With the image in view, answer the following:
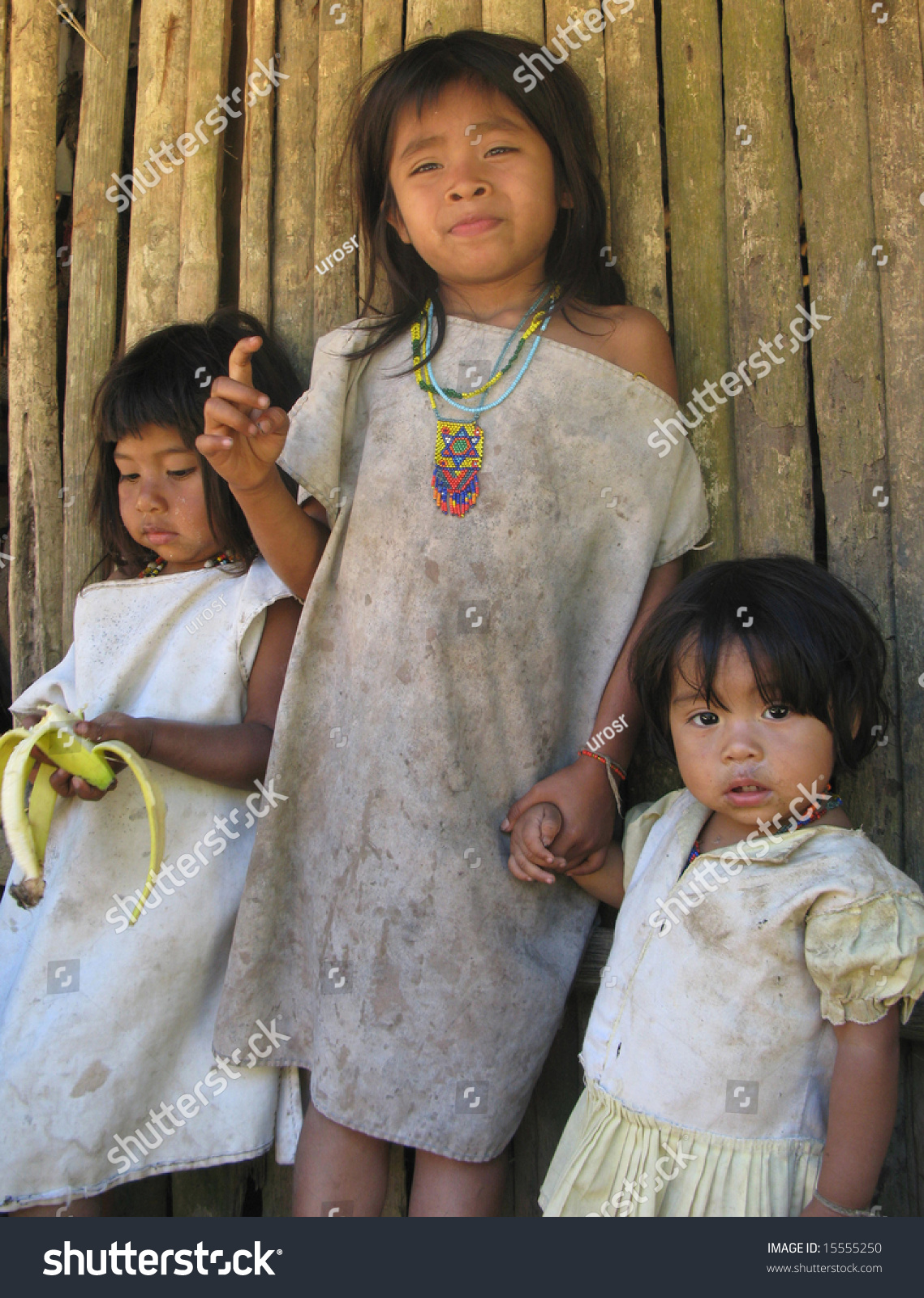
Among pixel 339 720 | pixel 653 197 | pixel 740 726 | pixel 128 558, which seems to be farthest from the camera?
pixel 128 558

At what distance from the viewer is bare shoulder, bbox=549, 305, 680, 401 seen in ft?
6.04

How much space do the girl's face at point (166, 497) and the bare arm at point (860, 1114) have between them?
1398 millimetres

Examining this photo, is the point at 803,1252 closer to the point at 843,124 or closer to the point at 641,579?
the point at 641,579

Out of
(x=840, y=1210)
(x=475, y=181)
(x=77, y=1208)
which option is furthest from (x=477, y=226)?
(x=77, y=1208)

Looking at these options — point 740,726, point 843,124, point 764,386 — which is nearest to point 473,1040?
point 740,726

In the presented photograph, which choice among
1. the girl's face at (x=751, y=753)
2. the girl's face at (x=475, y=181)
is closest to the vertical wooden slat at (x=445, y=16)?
the girl's face at (x=475, y=181)

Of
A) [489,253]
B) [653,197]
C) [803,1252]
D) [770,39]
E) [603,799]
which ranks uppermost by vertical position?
[770,39]

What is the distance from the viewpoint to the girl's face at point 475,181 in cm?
179

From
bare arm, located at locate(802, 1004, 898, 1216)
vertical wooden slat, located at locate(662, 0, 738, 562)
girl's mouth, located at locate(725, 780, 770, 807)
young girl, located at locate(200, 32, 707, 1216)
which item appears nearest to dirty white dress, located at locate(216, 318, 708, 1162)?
young girl, located at locate(200, 32, 707, 1216)

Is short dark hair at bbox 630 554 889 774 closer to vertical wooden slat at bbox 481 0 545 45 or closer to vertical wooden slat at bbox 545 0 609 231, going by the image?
vertical wooden slat at bbox 545 0 609 231

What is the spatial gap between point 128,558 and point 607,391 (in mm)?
1056

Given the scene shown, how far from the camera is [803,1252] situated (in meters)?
1.41

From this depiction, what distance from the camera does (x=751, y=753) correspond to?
1.52m

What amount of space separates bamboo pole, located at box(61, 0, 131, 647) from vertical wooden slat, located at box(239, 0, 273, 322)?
34cm
